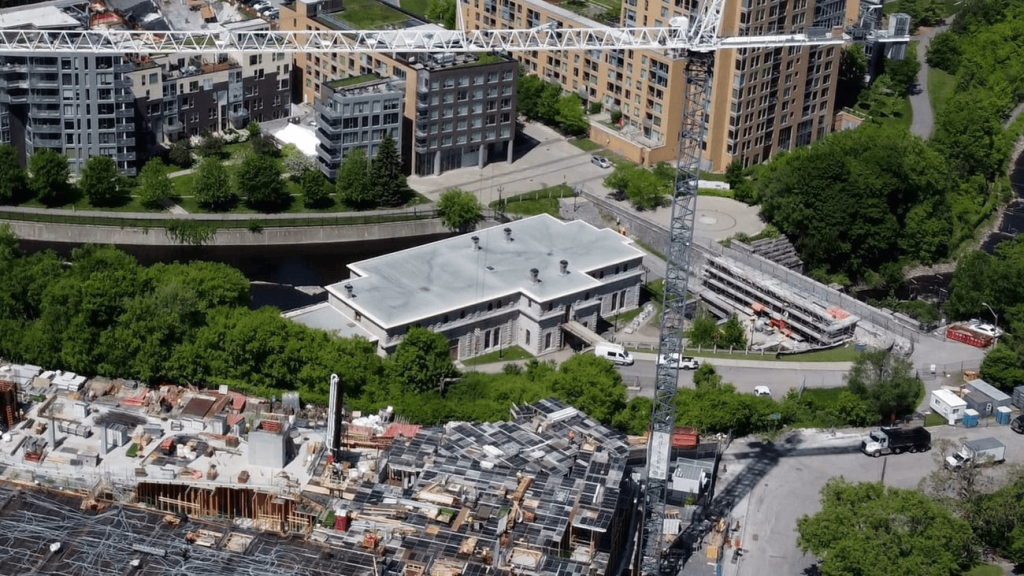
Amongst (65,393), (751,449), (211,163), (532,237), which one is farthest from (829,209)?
(65,393)

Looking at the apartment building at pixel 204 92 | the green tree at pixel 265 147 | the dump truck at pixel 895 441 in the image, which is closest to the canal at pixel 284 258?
the green tree at pixel 265 147

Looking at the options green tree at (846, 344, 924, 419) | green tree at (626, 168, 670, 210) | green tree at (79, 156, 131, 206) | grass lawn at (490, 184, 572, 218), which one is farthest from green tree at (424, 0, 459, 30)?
green tree at (846, 344, 924, 419)

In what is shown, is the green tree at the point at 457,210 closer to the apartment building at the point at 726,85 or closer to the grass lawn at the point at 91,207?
the apartment building at the point at 726,85

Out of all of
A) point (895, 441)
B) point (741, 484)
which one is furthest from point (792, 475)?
point (895, 441)

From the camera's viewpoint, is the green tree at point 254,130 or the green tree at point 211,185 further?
the green tree at point 254,130

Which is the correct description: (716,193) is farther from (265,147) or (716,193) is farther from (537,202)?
(265,147)

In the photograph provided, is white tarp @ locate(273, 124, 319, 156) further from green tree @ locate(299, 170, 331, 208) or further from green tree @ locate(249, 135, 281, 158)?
green tree @ locate(299, 170, 331, 208)
